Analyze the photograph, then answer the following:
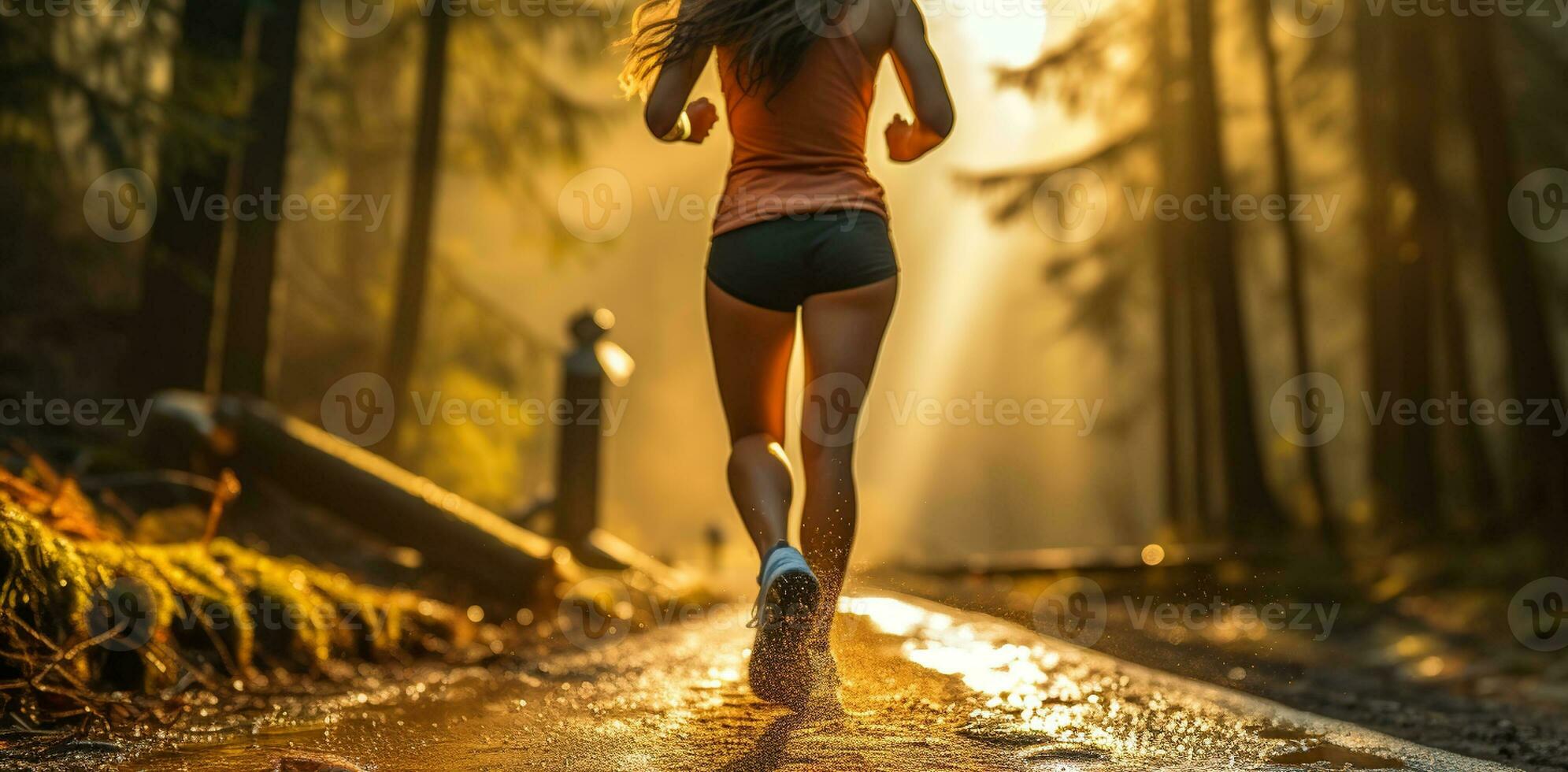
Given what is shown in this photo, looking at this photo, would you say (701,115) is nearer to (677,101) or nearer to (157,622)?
(677,101)

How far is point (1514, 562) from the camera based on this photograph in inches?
408

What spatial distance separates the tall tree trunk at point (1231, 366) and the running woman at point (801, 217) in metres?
11.5

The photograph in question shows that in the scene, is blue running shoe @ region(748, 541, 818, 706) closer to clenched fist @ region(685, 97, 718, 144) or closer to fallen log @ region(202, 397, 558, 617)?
clenched fist @ region(685, 97, 718, 144)

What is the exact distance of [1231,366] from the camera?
47.2 feet

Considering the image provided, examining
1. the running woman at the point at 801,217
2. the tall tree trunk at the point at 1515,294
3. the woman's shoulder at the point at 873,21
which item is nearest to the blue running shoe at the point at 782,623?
the running woman at the point at 801,217

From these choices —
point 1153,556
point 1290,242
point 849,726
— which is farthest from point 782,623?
point 1290,242

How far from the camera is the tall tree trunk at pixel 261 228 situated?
10.2 metres

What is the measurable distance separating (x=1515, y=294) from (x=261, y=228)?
10861 millimetres

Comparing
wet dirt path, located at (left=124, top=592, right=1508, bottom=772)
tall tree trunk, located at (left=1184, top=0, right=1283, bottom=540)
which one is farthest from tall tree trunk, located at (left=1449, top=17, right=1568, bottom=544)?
wet dirt path, located at (left=124, top=592, right=1508, bottom=772)

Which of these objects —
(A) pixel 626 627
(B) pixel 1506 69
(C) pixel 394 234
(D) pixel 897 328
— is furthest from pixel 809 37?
(D) pixel 897 328

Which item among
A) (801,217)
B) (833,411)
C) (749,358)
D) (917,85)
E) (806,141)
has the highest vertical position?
(917,85)

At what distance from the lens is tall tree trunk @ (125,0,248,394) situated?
9133 mm

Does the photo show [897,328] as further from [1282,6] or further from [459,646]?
[459,646]

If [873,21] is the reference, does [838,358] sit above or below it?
below
